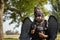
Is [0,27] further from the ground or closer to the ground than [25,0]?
closer to the ground

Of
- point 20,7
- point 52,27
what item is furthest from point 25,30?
point 20,7

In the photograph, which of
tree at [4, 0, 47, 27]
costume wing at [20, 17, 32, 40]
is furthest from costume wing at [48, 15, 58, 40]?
tree at [4, 0, 47, 27]

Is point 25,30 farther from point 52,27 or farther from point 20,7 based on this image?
point 20,7

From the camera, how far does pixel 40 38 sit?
4.37 m

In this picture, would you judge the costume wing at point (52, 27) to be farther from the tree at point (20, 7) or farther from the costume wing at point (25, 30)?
the tree at point (20, 7)

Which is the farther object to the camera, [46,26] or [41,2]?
[41,2]

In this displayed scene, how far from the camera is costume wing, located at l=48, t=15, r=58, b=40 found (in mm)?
4223

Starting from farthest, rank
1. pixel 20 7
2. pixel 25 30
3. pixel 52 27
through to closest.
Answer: pixel 20 7 → pixel 25 30 → pixel 52 27

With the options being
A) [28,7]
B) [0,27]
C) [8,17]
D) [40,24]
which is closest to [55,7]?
[8,17]

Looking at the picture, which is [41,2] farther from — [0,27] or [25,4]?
[0,27]

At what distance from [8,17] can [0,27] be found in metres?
6.19

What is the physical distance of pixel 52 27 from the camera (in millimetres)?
4258

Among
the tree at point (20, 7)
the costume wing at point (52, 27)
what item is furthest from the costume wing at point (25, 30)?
the tree at point (20, 7)

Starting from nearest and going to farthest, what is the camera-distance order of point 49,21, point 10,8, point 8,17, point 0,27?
1. point 49,21
2. point 0,27
3. point 10,8
4. point 8,17
